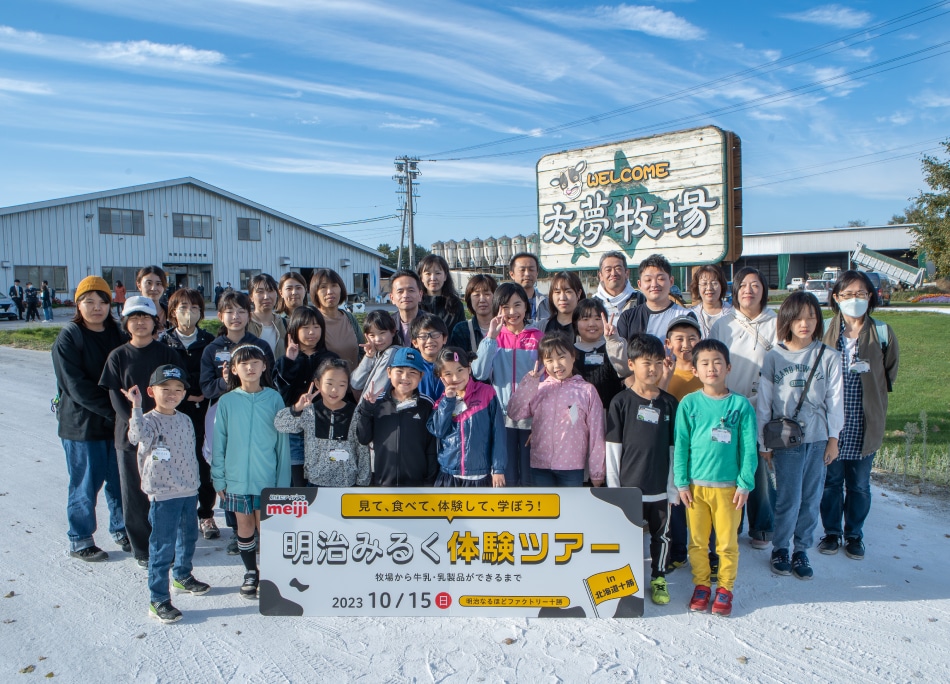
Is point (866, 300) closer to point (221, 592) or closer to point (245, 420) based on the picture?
point (245, 420)

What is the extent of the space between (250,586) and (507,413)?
6.07 ft

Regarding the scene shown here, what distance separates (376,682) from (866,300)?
12.5ft

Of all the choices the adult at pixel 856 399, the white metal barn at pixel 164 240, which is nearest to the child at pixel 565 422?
the adult at pixel 856 399

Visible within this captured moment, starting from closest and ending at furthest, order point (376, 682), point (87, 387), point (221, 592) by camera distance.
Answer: point (376, 682) → point (221, 592) → point (87, 387)

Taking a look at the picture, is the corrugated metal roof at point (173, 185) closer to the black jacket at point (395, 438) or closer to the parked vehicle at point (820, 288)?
the parked vehicle at point (820, 288)

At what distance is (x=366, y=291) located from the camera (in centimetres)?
3991

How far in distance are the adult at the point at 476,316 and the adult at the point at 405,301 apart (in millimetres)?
355

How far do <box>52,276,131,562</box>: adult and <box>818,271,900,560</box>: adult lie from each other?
16.0ft

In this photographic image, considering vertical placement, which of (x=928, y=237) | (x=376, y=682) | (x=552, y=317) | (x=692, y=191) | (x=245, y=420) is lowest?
(x=376, y=682)

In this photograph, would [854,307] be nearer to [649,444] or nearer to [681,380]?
[681,380]

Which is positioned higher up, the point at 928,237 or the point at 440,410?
the point at 928,237

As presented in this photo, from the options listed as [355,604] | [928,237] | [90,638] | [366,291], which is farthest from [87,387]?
[366,291]

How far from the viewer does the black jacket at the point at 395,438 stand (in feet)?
12.4

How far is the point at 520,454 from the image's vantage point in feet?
13.6
